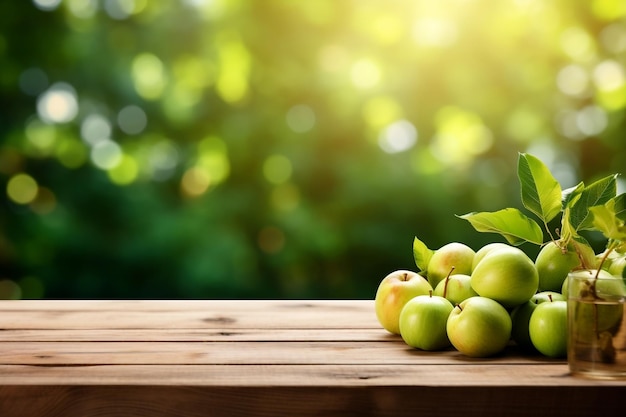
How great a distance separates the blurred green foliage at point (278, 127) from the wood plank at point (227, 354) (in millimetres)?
1577

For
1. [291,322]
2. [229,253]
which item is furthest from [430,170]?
[291,322]

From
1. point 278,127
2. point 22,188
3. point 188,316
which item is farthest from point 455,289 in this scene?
point 22,188

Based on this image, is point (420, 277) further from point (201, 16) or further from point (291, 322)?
point (201, 16)

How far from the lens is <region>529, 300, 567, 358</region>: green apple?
1.04 meters

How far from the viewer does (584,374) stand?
0.94 meters

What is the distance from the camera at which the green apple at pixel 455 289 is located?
1175 mm

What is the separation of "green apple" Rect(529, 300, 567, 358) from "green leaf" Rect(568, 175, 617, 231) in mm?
116

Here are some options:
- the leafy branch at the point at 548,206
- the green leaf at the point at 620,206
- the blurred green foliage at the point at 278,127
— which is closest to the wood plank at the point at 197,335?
the leafy branch at the point at 548,206

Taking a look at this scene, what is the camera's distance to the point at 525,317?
1.09m

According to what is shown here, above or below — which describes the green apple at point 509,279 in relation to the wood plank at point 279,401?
above

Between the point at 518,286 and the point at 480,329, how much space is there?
3.6 inches

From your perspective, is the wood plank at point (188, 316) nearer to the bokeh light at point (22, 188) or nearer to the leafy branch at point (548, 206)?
the leafy branch at point (548, 206)

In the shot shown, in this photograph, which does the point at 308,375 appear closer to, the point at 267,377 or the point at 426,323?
the point at 267,377

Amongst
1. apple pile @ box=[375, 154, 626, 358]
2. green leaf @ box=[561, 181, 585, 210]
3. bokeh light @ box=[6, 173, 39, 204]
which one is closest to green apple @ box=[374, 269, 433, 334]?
apple pile @ box=[375, 154, 626, 358]
